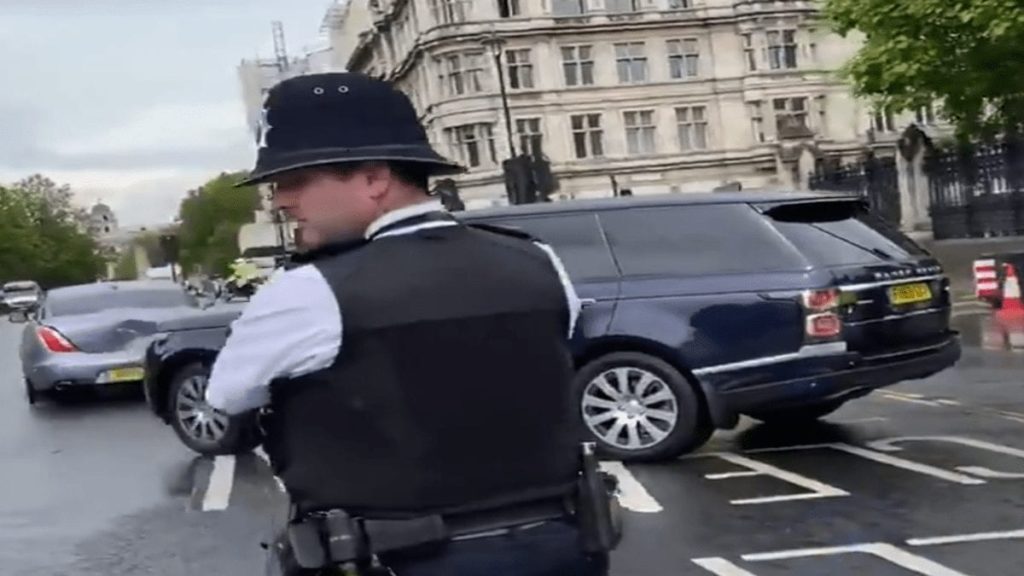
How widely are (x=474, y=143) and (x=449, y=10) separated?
254 inches

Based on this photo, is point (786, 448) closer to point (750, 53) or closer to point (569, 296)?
point (569, 296)

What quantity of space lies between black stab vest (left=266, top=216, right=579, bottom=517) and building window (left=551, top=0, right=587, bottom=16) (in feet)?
247

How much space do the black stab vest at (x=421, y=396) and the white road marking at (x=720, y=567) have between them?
4311 mm

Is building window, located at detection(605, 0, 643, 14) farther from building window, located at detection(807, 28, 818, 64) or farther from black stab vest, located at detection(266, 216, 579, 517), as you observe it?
black stab vest, located at detection(266, 216, 579, 517)

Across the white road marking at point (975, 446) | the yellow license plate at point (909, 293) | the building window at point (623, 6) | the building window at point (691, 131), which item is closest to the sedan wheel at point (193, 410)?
the white road marking at point (975, 446)

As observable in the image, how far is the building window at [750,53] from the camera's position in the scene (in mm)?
79812

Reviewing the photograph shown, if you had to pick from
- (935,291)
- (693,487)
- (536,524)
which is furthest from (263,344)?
(935,291)

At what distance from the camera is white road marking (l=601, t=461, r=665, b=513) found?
9.26 meters

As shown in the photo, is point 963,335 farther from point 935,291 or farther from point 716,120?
point 716,120

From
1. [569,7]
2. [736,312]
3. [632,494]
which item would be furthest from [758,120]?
[632,494]

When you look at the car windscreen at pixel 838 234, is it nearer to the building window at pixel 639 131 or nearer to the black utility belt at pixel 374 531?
the black utility belt at pixel 374 531

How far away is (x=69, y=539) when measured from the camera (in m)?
9.79

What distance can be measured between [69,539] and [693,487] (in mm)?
3635

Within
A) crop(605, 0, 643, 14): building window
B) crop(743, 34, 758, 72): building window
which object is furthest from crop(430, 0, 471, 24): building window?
crop(743, 34, 758, 72): building window
